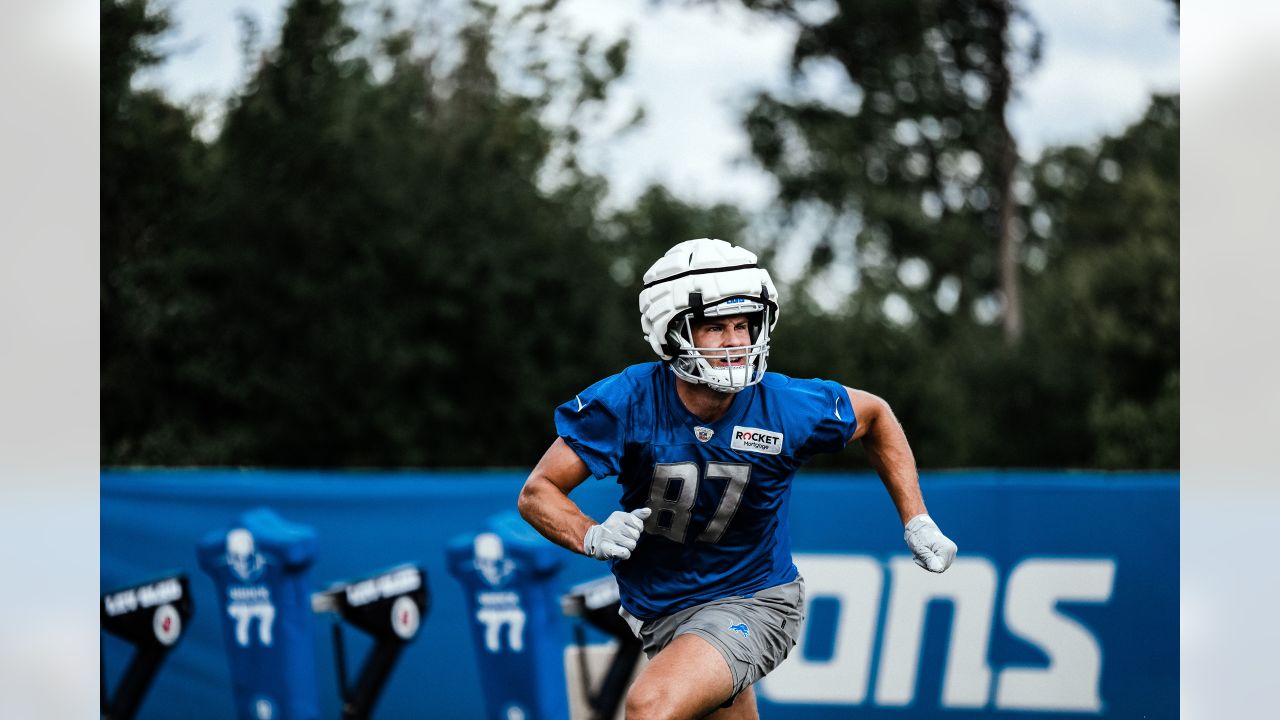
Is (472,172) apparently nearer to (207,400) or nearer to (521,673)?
(207,400)

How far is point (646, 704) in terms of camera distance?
4117 mm

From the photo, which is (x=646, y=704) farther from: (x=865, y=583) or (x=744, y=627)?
(x=865, y=583)

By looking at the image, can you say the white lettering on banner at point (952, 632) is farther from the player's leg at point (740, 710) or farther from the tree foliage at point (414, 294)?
the tree foliage at point (414, 294)

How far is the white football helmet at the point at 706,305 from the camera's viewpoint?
A: 4.40 m

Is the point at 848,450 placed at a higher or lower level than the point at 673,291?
lower

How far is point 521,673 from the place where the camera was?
700 cm

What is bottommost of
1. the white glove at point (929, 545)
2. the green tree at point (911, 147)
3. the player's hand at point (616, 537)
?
the white glove at point (929, 545)

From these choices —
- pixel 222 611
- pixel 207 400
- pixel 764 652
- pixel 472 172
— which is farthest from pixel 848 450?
pixel 764 652

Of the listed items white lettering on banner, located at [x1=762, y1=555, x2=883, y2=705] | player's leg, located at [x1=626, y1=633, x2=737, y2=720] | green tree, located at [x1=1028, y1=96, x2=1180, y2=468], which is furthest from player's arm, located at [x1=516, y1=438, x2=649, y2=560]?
green tree, located at [x1=1028, y1=96, x2=1180, y2=468]

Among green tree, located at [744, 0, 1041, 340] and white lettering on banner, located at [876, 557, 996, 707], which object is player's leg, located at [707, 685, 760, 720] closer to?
white lettering on banner, located at [876, 557, 996, 707]

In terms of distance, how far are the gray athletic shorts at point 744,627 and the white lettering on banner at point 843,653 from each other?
7.50 feet

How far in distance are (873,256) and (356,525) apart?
22.4 m

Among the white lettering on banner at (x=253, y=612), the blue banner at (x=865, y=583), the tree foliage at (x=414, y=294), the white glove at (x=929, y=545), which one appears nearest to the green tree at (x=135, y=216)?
the tree foliage at (x=414, y=294)

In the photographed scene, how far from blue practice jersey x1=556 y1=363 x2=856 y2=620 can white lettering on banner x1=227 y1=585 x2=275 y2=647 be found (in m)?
3.04
